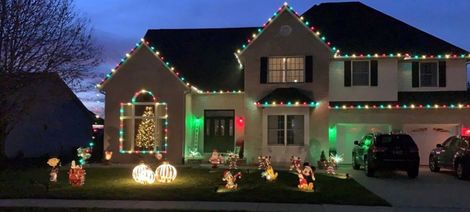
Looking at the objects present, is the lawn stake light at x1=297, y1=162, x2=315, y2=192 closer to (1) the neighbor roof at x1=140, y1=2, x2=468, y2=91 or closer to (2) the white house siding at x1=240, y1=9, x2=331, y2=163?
(2) the white house siding at x1=240, y1=9, x2=331, y2=163

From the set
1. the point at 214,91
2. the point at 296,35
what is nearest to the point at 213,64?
the point at 214,91

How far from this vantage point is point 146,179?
16844 millimetres

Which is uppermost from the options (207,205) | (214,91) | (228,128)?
(214,91)

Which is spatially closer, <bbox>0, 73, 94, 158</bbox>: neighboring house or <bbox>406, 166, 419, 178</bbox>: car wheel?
<bbox>406, 166, 419, 178</bbox>: car wheel

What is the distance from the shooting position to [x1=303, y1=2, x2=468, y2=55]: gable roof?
86.3 feet

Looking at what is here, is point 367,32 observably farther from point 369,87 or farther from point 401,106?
point 401,106

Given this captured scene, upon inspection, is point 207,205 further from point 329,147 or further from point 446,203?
point 329,147

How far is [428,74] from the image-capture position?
26547 mm

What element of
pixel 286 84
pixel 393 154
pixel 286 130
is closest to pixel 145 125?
pixel 286 130

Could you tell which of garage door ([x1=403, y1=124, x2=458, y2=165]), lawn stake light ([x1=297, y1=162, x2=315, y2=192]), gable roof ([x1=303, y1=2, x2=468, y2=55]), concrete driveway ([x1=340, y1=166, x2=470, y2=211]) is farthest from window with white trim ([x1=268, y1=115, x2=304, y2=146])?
lawn stake light ([x1=297, y1=162, x2=315, y2=192])

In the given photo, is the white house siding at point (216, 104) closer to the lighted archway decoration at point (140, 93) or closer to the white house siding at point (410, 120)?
the lighted archway decoration at point (140, 93)

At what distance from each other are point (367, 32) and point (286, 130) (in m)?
6.76

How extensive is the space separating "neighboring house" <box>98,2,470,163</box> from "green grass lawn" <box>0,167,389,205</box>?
18.3 feet

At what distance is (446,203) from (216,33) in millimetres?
19549
